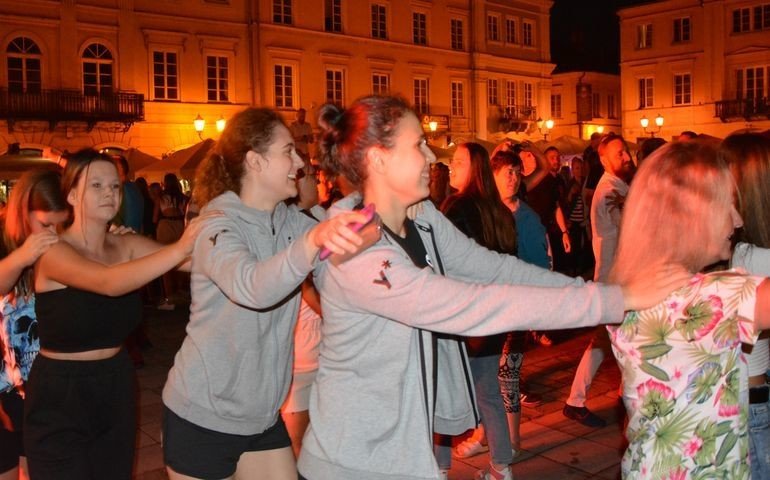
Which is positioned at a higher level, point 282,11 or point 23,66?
point 282,11

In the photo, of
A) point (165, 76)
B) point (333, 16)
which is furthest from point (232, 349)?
point (333, 16)

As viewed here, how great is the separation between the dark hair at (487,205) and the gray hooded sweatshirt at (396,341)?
2272mm

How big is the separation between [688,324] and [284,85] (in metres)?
28.9

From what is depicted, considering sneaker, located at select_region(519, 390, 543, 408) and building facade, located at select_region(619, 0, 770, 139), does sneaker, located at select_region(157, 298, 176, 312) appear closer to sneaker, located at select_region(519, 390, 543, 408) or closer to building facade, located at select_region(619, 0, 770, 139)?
sneaker, located at select_region(519, 390, 543, 408)

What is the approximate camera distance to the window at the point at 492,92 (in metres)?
37.7

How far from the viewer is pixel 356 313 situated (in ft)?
7.63

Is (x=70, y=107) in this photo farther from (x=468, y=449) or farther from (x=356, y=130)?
(x=356, y=130)

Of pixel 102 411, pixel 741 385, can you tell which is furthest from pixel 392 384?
pixel 102 411

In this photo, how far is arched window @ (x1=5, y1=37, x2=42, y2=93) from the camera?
80.0 feet

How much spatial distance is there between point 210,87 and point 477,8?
15293mm

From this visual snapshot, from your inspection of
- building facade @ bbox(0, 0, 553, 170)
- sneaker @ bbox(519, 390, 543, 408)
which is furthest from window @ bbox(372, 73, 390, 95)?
sneaker @ bbox(519, 390, 543, 408)

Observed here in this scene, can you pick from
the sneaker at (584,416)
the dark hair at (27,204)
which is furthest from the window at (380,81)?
the dark hair at (27,204)

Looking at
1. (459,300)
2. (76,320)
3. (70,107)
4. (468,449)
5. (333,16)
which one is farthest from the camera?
(333,16)

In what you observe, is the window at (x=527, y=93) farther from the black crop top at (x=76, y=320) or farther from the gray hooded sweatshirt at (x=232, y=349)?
the gray hooded sweatshirt at (x=232, y=349)
